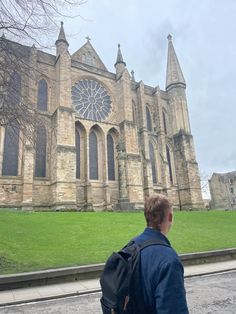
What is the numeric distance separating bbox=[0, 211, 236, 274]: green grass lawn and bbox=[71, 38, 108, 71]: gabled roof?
70.7 feet

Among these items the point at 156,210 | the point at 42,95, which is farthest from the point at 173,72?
the point at 156,210

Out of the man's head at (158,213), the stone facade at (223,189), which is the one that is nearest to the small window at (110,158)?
the man's head at (158,213)

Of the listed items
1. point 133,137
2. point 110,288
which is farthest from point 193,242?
point 133,137

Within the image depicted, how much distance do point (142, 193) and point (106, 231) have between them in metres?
13.3

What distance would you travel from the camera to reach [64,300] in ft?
17.0

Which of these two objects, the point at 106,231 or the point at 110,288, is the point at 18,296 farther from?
the point at 106,231

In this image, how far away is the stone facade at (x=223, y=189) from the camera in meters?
60.2

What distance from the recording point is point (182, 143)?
102ft

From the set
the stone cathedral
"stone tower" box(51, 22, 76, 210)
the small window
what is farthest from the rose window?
"stone tower" box(51, 22, 76, 210)

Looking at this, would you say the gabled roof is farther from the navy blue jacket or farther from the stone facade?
the stone facade

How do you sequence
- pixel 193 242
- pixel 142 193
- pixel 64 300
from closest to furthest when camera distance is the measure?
pixel 64 300, pixel 193 242, pixel 142 193

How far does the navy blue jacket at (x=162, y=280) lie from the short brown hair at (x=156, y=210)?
0.22 meters

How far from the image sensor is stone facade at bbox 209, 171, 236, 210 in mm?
60188

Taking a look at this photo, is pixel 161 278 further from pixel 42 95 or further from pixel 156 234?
pixel 42 95
